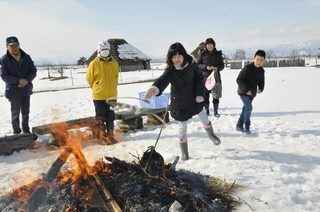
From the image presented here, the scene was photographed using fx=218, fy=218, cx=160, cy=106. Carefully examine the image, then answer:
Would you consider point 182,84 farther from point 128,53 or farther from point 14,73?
point 128,53

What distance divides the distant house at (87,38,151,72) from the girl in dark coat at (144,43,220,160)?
32.9m

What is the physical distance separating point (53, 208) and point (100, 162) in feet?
2.44

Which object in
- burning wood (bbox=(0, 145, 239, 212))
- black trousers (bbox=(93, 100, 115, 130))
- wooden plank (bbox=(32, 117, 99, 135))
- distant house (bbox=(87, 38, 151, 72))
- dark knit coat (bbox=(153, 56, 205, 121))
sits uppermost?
distant house (bbox=(87, 38, 151, 72))

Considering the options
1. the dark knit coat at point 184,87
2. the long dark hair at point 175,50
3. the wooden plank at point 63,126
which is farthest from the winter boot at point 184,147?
the wooden plank at point 63,126

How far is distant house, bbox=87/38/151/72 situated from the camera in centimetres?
3588

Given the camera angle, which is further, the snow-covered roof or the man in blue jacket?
the snow-covered roof

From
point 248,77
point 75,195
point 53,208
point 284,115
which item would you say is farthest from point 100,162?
point 284,115

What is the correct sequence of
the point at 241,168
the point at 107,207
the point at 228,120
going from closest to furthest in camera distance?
the point at 107,207, the point at 241,168, the point at 228,120

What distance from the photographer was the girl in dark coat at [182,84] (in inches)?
141

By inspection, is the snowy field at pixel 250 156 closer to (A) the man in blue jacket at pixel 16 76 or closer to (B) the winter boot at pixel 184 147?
(B) the winter boot at pixel 184 147

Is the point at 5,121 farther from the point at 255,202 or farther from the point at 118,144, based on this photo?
the point at 255,202

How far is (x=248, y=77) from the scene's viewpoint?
5039 mm

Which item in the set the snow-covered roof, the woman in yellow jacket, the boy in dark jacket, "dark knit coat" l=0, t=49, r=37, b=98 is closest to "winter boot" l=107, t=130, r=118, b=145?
the woman in yellow jacket

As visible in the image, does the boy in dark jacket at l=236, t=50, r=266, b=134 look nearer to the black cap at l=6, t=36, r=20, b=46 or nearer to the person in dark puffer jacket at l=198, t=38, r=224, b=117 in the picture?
the person in dark puffer jacket at l=198, t=38, r=224, b=117
